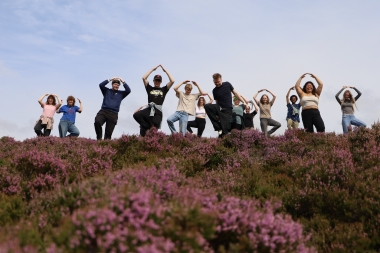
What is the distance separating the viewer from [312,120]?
1264cm

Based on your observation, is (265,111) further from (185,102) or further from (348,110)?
(185,102)

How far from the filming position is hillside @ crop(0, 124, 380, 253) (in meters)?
3.51

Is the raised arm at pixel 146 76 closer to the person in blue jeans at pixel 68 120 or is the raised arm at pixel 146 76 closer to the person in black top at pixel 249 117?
the person in blue jeans at pixel 68 120

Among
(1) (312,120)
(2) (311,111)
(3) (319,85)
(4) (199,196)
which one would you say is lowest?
(4) (199,196)

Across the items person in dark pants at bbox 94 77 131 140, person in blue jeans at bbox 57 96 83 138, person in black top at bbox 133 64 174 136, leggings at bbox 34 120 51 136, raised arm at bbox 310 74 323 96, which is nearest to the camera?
raised arm at bbox 310 74 323 96

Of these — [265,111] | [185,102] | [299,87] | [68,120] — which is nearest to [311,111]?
[299,87]

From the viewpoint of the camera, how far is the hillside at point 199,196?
11.5ft

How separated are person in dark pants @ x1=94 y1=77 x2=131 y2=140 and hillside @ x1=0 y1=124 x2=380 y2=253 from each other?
68.7 inches

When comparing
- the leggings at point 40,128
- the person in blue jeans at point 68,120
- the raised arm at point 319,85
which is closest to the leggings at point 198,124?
the person in blue jeans at point 68,120

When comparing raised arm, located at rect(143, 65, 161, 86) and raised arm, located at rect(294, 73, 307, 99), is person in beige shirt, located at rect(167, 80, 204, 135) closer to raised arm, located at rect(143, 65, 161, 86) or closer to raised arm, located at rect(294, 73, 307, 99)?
raised arm, located at rect(143, 65, 161, 86)

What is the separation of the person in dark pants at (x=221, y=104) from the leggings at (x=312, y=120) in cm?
225

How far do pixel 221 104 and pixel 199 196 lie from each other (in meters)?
8.46

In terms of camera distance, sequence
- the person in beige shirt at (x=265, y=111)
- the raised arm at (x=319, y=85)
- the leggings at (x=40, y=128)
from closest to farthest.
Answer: the raised arm at (x=319, y=85), the leggings at (x=40, y=128), the person in beige shirt at (x=265, y=111)

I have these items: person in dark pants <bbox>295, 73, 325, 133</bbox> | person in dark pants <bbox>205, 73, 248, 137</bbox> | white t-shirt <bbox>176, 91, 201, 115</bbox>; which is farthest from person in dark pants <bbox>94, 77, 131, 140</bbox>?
person in dark pants <bbox>295, 73, 325, 133</bbox>
